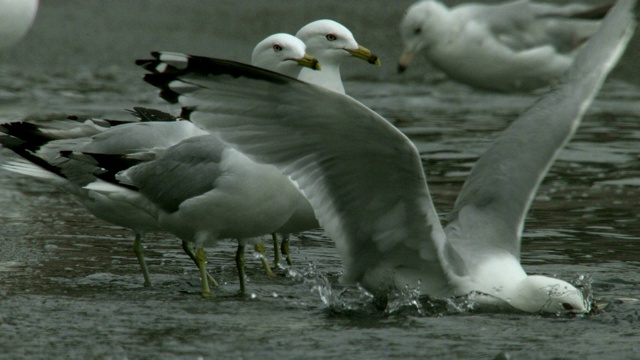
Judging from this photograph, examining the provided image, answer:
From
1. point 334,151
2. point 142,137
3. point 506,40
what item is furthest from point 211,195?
point 506,40

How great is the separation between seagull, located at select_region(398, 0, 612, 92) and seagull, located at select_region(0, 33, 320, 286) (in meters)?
5.30

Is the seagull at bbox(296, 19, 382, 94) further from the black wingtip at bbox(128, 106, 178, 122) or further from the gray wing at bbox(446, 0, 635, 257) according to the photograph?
the gray wing at bbox(446, 0, 635, 257)

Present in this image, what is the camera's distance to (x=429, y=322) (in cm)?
516

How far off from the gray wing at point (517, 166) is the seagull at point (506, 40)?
5619 millimetres

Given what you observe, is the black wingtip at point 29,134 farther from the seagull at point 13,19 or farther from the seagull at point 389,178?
the seagull at point 13,19

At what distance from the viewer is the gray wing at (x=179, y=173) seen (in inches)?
225

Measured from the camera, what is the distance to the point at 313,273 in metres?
6.15

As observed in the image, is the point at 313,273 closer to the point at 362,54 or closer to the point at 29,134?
the point at 362,54

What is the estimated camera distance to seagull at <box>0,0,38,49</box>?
8.98m

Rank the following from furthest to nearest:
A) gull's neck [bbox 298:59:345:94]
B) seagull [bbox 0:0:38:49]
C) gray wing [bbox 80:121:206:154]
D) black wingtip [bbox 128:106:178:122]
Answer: seagull [bbox 0:0:38:49] → black wingtip [bbox 128:106:178:122] → gull's neck [bbox 298:59:345:94] → gray wing [bbox 80:121:206:154]

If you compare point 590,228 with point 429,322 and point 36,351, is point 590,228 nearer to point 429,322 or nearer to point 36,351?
point 429,322

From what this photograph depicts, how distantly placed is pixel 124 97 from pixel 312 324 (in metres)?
7.47

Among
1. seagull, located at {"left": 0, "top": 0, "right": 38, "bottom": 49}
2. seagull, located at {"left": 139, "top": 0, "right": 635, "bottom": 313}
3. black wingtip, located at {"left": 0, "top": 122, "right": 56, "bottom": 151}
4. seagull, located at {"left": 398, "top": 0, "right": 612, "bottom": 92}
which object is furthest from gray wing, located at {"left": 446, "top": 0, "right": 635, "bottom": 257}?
seagull, located at {"left": 398, "top": 0, "right": 612, "bottom": 92}

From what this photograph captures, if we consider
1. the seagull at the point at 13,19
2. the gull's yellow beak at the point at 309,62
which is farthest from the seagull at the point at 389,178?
the seagull at the point at 13,19
